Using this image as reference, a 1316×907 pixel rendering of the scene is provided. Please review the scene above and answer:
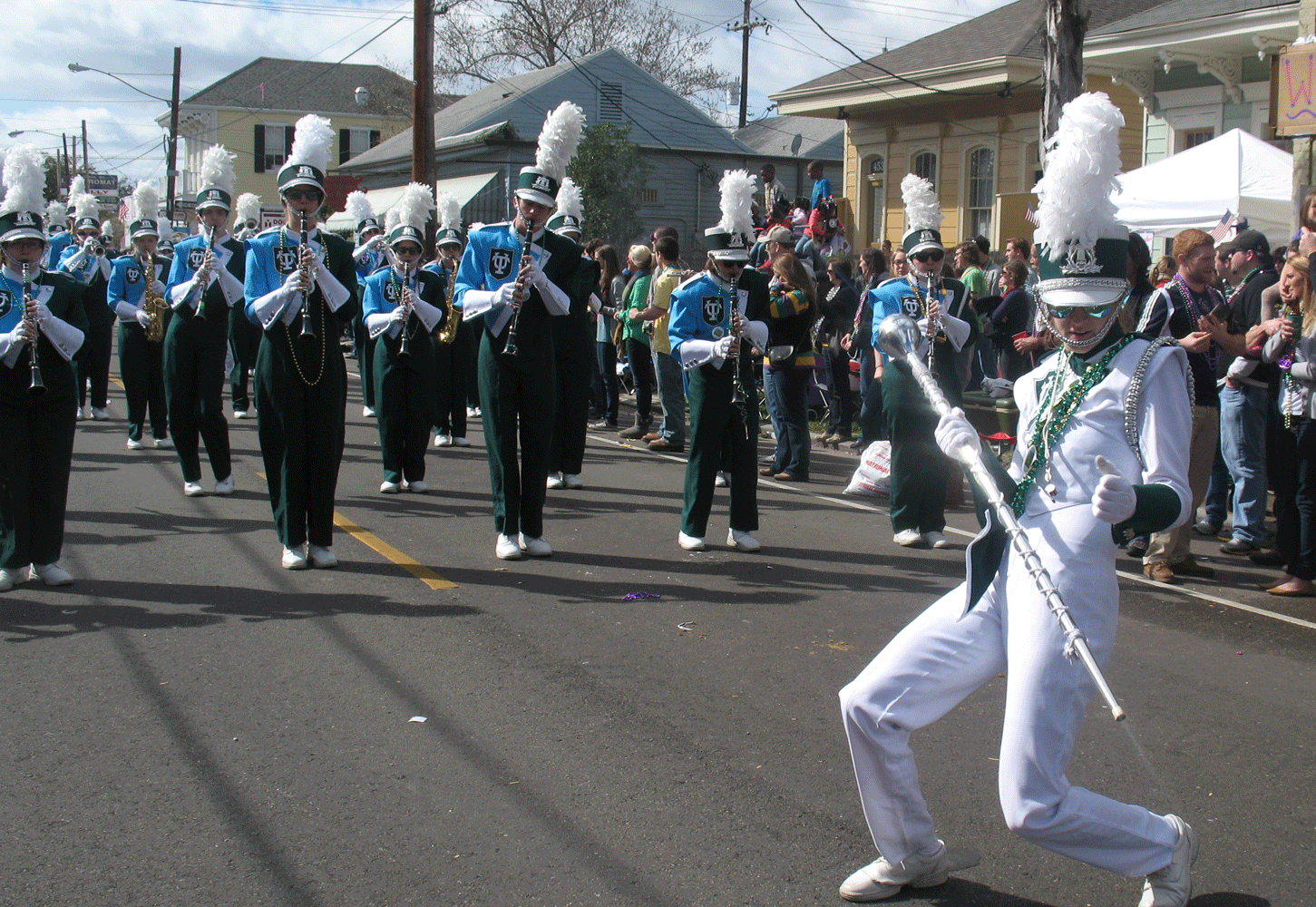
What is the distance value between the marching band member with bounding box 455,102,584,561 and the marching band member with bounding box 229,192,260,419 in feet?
7.92

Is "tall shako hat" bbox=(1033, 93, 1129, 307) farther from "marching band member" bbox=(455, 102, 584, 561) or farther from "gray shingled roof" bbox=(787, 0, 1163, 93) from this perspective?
"gray shingled roof" bbox=(787, 0, 1163, 93)

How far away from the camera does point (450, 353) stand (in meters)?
13.0

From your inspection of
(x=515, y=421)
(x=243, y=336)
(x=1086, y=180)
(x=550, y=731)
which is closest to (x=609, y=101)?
(x=243, y=336)

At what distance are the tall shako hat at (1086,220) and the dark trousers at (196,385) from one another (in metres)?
7.89

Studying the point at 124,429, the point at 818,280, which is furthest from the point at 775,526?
the point at 124,429

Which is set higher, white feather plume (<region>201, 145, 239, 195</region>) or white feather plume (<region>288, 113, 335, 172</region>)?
white feather plume (<region>201, 145, 239, 195</region>)

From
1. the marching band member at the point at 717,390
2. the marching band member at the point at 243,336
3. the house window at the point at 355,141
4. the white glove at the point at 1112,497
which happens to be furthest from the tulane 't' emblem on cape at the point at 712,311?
the house window at the point at 355,141

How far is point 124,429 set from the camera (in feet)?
46.2

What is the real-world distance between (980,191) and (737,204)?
16.8 m

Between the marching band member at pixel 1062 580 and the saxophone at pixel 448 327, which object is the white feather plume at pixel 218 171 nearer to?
the saxophone at pixel 448 327

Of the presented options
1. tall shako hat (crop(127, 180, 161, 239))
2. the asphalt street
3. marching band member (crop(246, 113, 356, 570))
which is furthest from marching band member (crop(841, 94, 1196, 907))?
tall shako hat (crop(127, 180, 161, 239))

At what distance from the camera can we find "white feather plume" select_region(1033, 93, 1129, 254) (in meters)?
3.33

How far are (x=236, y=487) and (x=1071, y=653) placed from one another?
8.65 m

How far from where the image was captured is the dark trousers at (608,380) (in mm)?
14688
